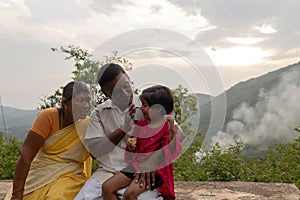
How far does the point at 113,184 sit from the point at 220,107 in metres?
0.82

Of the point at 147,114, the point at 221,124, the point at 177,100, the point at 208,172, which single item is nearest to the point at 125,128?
the point at 147,114

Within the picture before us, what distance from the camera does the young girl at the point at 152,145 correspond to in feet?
7.36

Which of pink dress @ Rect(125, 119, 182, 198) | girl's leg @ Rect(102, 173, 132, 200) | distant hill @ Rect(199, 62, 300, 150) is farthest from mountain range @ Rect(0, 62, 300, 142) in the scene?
girl's leg @ Rect(102, 173, 132, 200)

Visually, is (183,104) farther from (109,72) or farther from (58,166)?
(58,166)

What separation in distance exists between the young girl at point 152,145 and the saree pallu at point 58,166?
1.36 ft

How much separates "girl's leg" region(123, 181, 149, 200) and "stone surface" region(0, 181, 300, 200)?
1.31 metres

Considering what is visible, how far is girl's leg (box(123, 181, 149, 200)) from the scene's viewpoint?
7.63 feet

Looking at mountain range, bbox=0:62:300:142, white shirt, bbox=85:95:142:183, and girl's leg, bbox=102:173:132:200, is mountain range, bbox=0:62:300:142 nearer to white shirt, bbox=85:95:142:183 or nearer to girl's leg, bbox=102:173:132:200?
white shirt, bbox=85:95:142:183

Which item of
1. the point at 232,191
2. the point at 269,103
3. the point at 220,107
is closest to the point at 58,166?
the point at 220,107

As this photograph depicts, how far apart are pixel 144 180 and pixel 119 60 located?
734mm

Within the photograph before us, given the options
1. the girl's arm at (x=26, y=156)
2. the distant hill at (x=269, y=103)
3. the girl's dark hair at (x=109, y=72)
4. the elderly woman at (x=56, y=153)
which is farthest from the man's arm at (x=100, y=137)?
the distant hill at (x=269, y=103)

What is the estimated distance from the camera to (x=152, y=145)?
90.7 inches

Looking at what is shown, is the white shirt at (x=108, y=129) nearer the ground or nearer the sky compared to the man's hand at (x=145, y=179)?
nearer the sky

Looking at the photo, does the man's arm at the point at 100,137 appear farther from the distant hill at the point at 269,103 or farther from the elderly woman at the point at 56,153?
the distant hill at the point at 269,103
